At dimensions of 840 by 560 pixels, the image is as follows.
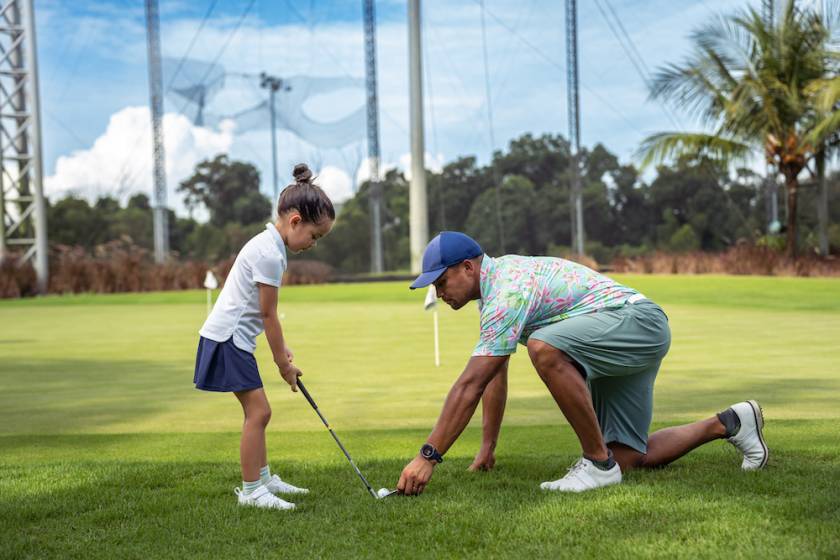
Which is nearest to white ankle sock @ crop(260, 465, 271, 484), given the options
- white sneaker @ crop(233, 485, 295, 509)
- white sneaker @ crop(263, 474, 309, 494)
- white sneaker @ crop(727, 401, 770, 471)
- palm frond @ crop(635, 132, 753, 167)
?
white sneaker @ crop(263, 474, 309, 494)

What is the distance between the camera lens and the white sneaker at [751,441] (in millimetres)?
4309

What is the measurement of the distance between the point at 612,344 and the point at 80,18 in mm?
45596

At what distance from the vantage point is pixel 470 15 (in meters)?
42.4

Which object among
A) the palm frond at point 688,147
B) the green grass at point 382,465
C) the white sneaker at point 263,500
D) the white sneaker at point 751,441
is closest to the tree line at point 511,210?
the palm frond at point 688,147

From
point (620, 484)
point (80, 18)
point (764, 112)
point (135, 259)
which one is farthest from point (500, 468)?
point (80, 18)

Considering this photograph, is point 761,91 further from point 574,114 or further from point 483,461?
point 483,461

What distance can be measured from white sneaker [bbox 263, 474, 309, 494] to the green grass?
11 centimetres

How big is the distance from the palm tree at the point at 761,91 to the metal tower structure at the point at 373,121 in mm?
10235

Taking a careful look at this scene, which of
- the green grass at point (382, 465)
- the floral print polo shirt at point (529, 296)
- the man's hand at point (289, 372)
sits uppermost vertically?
the floral print polo shirt at point (529, 296)

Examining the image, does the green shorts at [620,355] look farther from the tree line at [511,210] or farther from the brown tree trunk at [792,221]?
the tree line at [511,210]

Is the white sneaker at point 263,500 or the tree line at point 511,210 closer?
the white sneaker at point 263,500

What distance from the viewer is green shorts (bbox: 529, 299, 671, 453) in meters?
4.06

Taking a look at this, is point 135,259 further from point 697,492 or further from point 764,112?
point 697,492

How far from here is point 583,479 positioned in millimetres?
4043
